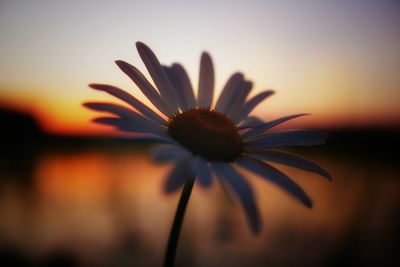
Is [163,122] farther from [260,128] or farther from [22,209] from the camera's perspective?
[22,209]

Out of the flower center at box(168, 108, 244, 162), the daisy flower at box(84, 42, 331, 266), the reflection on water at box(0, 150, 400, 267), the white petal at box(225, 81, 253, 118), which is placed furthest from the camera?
the reflection on water at box(0, 150, 400, 267)

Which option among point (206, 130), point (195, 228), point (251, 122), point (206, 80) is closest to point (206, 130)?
point (206, 130)

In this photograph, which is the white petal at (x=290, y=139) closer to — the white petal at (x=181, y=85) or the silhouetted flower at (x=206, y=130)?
the silhouetted flower at (x=206, y=130)

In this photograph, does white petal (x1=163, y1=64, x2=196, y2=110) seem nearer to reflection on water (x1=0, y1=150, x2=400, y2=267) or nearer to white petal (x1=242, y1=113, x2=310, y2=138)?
white petal (x1=242, y1=113, x2=310, y2=138)

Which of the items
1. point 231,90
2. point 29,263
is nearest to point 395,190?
point 29,263

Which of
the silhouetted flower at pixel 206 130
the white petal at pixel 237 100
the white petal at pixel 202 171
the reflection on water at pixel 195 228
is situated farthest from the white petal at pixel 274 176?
the reflection on water at pixel 195 228

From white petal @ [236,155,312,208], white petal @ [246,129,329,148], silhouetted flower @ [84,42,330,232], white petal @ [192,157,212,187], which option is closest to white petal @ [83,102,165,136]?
silhouetted flower @ [84,42,330,232]
